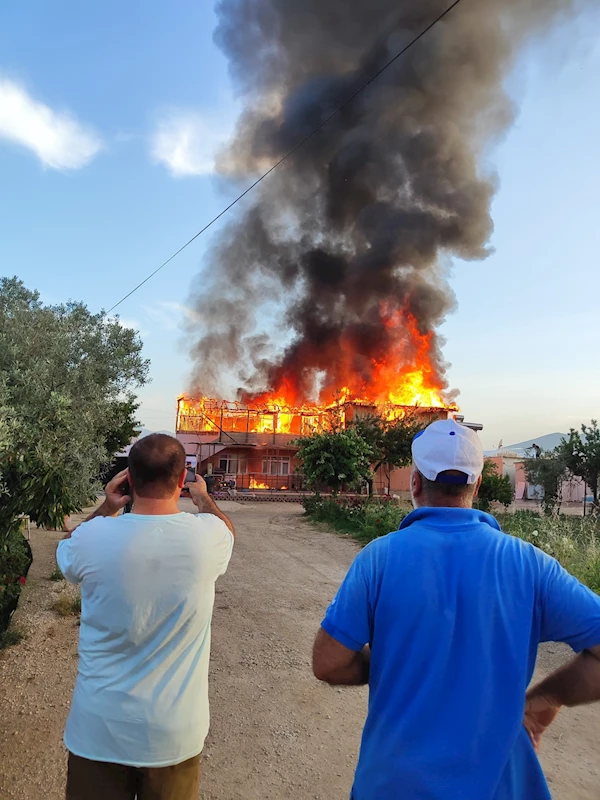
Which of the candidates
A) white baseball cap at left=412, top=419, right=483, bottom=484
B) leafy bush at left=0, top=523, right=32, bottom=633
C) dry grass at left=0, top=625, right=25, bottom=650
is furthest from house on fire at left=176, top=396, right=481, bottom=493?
white baseball cap at left=412, top=419, right=483, bottom=484

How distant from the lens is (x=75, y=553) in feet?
6.28

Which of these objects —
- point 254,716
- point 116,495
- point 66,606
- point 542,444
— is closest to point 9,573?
point 66,606

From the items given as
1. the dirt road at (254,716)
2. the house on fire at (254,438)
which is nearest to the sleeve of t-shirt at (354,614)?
the dirt road at (254,716)

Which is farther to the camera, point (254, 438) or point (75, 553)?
point (254, 438)

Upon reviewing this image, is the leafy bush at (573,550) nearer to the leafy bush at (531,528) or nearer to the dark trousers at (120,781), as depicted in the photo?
the leafy bush at (531,528)

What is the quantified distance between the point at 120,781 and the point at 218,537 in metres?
0.86

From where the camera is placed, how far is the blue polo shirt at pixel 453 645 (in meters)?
1.37

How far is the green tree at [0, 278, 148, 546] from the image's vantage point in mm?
4480

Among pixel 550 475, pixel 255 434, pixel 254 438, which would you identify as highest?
pixel 255 434

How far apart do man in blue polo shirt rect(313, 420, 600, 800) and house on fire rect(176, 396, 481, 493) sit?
92.1 ft

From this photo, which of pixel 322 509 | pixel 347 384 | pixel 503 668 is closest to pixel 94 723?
pixel 503 668

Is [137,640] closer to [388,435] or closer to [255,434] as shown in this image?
[388,435]

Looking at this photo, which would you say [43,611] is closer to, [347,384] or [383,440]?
[383,440]

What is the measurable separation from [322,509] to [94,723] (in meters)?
17.6
